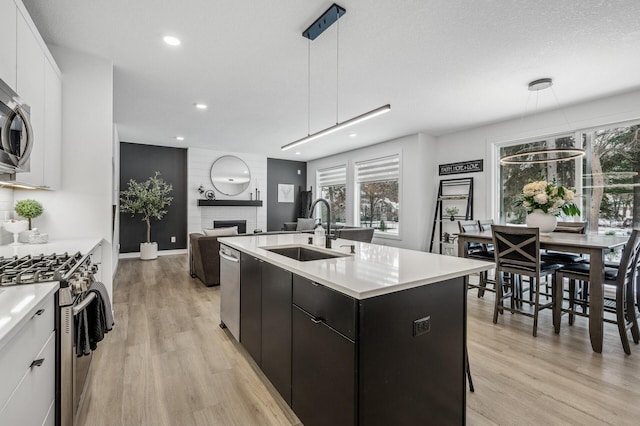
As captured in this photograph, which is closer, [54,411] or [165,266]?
[54,411]

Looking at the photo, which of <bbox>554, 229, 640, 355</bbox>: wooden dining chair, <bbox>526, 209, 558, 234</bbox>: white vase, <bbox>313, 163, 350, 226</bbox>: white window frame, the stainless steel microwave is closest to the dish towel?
the stainless steel microwave

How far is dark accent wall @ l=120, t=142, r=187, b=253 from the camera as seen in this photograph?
271 inches

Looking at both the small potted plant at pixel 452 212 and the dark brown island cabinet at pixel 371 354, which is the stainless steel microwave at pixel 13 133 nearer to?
the dark brown island cabinet at pixel 371 354

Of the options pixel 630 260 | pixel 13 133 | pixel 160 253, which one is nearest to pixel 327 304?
pixel 13 133

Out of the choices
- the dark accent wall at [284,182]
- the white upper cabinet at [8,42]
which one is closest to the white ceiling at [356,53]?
the white upper cabinet at [8,42]

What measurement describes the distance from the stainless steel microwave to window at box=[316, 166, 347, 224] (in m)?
6.62

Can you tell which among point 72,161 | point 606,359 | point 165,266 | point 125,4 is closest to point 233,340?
point 72,161

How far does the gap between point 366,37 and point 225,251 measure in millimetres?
2235

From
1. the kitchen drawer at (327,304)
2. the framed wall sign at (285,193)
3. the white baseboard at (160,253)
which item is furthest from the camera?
the framed wall sign at (285,193)

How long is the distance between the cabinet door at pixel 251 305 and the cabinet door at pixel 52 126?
1.71 m

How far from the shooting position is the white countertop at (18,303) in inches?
34.5

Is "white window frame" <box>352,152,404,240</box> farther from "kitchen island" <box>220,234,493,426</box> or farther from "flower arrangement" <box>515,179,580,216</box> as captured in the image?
"kitchen island" <box>220,234,493,426</box>

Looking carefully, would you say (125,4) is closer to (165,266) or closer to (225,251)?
(225,251)

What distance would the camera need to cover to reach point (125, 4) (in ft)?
7.29
